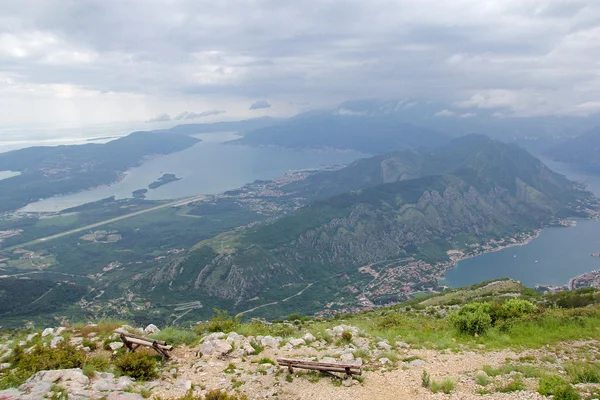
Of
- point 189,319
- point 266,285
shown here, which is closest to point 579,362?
point 189,319

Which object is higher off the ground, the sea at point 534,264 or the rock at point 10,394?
the rock at point 10,394

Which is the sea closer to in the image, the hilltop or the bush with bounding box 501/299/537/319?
the bush with bounding box 501/299/537/319

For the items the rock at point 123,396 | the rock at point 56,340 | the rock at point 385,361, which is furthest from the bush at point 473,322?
the rock at point 56,340

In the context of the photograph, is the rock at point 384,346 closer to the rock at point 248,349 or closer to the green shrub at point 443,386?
the green shrub at point 443,386

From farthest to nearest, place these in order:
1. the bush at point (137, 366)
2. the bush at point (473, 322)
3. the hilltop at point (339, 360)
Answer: the bush at point (473, 322) < the bush at point (137, 366) < the hilltop at point (339, 360)

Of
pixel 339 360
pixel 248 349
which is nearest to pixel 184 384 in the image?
pixel 248 349

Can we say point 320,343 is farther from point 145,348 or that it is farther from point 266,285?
point 266,285

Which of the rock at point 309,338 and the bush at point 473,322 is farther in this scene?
the bush at point 473,322

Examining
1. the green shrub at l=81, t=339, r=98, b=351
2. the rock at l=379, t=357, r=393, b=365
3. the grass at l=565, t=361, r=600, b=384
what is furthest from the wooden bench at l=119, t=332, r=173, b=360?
the grass at l=565, t=361, r=600, b=384

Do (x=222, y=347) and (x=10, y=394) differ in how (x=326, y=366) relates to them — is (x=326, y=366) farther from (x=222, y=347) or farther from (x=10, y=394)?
(x=10, y=394)
